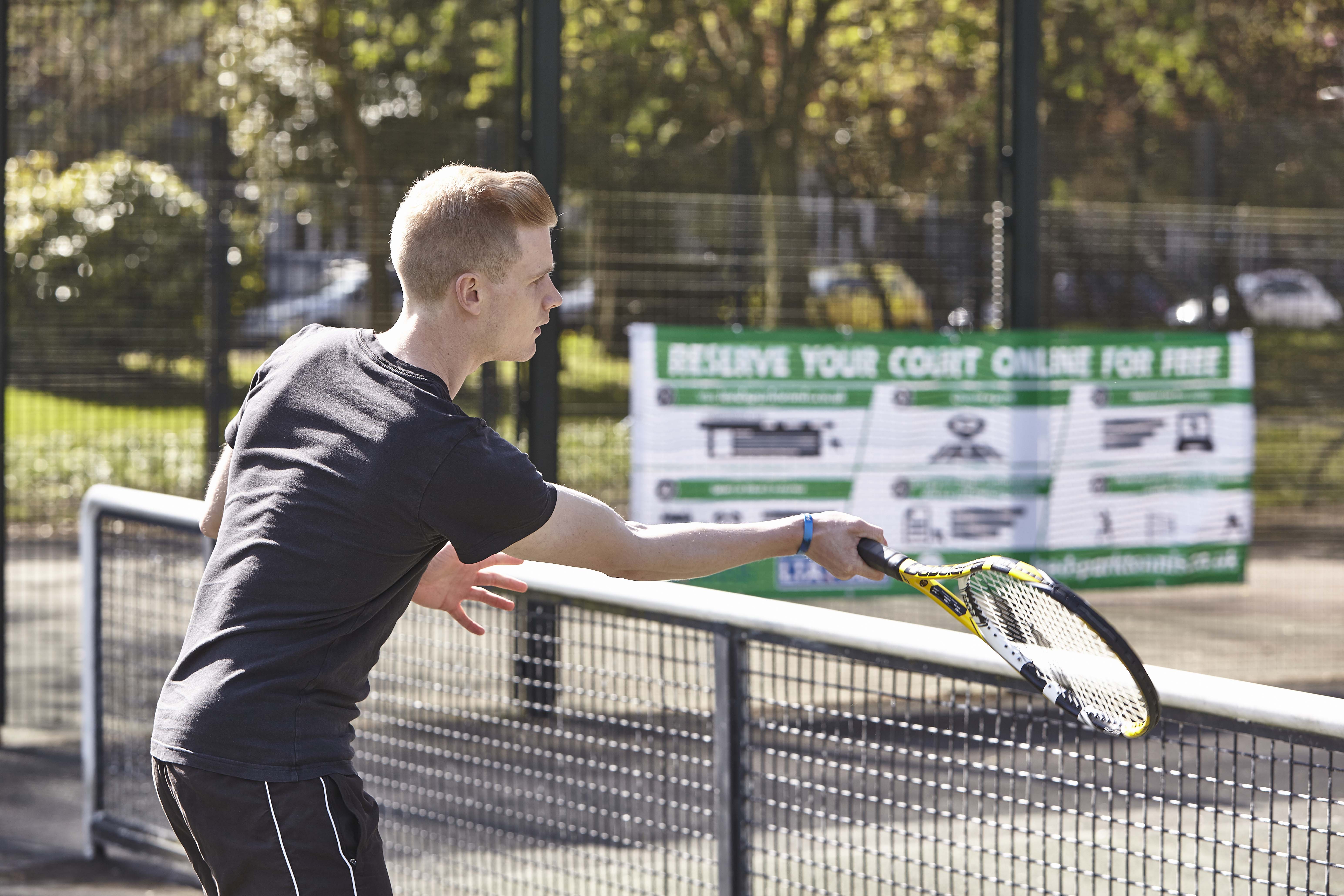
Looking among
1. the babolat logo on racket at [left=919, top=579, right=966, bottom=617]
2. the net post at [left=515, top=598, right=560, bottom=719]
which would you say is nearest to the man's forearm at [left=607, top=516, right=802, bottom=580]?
the babolat logo on racket at [left=919, top=579, right=966, bottom=617]

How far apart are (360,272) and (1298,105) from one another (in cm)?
527

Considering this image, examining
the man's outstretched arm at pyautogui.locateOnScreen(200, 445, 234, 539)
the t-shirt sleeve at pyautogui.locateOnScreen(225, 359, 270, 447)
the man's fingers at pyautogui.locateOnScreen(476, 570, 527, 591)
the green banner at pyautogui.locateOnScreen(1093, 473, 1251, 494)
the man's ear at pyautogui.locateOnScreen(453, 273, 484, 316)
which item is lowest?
the green banner at pyautogui.locateOnScreen(1093, 473, 1251, 494)

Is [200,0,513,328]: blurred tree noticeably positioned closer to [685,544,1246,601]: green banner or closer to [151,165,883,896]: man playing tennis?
[685,544,1246,601]: green banner

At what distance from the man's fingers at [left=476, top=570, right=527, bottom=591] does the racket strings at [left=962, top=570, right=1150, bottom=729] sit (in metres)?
0.94

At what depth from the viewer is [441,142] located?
726 centimetres

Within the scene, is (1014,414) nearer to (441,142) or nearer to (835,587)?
(835,587)

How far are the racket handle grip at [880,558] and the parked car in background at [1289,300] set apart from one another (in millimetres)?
6659

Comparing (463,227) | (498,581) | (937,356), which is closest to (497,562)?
(498,581)

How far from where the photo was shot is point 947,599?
2.79 m

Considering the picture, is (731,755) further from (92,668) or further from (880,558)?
(92,668)

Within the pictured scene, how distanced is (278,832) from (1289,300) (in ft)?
25.8

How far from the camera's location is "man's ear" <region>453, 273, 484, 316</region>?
2529mm

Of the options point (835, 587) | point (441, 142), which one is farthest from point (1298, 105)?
point (441, 142)

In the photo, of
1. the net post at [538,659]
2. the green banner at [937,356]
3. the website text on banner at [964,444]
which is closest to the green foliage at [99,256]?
the website text on banner at [964,444]
